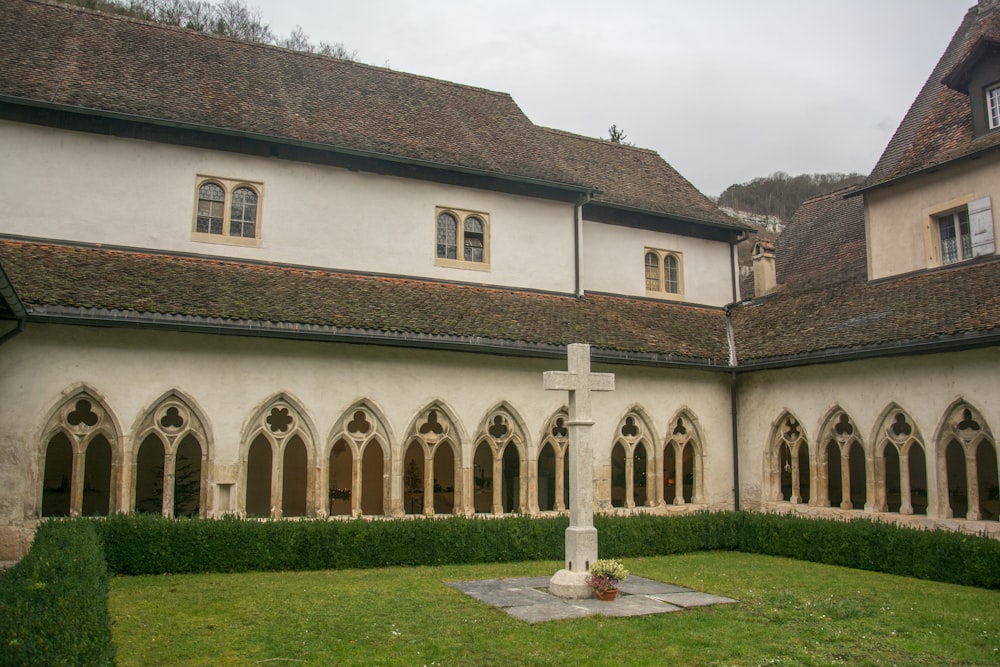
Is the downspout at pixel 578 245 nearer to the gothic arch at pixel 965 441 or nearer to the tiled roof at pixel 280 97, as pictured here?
the tiled roof at pixel 280 97

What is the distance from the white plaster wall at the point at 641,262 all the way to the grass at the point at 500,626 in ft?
33.3

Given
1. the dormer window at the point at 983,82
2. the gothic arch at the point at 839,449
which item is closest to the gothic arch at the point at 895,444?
the gothic arch at the point at 839,449

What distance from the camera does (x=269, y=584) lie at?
38.2 ft

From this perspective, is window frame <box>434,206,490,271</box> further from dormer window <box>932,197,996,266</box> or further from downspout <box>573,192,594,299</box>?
dormer window <box>932,197,996,266</box>

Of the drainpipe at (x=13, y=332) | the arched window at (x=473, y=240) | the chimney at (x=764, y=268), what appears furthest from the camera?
the chimney at (x=764, y=268)

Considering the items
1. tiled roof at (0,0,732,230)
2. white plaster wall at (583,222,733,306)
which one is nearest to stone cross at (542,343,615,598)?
tiled roof at (0,0,732,230)

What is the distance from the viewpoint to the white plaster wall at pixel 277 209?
15.3 metres

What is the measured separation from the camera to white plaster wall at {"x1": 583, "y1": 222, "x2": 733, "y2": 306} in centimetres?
2119

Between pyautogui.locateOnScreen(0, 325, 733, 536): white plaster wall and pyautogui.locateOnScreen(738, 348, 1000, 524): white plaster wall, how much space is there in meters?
1.42

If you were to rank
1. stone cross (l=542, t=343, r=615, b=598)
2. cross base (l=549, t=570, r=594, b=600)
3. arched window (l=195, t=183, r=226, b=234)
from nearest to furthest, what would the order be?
cross base (l=549, t=570, r=594, b=600), stone cross (l=542, t=343, r=615, b=598), arched window (l=195, t=183, r=226, b=234)

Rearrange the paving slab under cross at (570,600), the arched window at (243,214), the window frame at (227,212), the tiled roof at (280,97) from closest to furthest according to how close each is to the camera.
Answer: the paving slab under cross at (570,600) < the tiled roof at (280,97) < the window frame at (227,212) < the arched window at (243,214)

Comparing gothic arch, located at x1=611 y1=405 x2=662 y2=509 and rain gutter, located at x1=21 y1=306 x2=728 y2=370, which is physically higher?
rain gutter, located at x1=21 y1=306 x2=728 y2=370

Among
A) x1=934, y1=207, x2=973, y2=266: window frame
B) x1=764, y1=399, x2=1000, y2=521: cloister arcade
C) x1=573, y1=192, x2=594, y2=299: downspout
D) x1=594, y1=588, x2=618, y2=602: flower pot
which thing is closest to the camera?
x1=594, y1=588, x2=618, y2=602: flower pot

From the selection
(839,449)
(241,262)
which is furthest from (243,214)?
(839,449)
